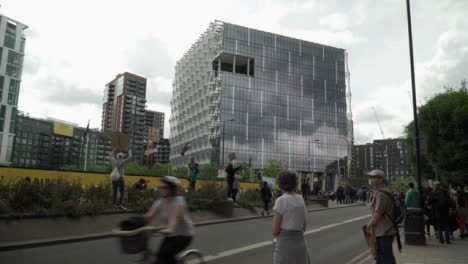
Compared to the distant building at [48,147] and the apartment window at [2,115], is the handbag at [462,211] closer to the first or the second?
the apartment window at [2,115]

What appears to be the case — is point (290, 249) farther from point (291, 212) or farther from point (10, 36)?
point (10, 36)

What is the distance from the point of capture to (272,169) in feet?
303

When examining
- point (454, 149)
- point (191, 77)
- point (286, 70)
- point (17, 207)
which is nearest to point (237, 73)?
point (286, 70)

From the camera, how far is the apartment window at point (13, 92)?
3418 inches

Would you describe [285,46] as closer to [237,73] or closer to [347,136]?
[237,73]

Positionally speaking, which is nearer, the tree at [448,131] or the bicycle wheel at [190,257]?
the bicycle wheel at [190,257]

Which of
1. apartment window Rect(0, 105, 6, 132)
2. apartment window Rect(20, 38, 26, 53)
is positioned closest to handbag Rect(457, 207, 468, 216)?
apartment window Rect(0, 105, 6, 132)

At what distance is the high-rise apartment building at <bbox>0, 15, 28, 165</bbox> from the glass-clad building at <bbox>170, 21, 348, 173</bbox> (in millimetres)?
42093

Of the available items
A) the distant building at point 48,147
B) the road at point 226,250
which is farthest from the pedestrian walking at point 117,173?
the distant building at point 48,147

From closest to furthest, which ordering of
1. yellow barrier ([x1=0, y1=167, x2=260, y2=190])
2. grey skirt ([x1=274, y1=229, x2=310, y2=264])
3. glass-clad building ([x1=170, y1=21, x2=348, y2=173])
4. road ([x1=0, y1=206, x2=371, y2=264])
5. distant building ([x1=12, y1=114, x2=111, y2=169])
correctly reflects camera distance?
grey skirt ([x1=274, y1=229, x2=310, y2=264]), road ([x1=0, y1=206, x2=371, y2=264]), yellow barrier ([x1=0, y1=167, x2=260, y2=190]), glass-clad building ([x1=170, y1=21, x2=348, y2=173]), distant building ([x1=12, y1=114, x2=111, y2=169])

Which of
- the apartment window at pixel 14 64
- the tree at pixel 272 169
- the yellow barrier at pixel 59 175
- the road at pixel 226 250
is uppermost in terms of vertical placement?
the apartment window at pixel 14 64

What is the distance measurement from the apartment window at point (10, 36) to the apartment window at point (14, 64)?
1.77 m

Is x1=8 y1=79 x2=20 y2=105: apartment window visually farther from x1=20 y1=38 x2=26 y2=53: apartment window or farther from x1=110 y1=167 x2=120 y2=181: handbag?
x1=110 y1=167 x2=120 y2=181: handbag

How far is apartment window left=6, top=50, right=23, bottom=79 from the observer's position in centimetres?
8844
